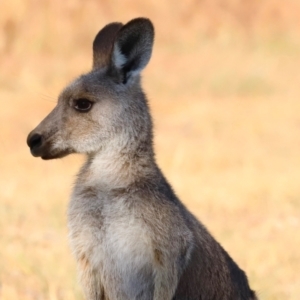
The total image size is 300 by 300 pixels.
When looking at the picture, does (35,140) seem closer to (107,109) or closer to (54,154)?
(54,154)

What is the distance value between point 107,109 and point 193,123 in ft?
32.6

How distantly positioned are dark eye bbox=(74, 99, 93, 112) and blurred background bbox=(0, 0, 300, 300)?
0.66 metres

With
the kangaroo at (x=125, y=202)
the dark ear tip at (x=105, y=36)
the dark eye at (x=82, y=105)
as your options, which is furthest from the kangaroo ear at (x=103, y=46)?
Result: the dark eye at (x=82, y=105)

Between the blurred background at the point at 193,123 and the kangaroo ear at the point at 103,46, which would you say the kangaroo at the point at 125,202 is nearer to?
the kangaroo ear at the point at 103,46

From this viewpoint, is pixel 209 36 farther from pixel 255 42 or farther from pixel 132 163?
pixel 132 163

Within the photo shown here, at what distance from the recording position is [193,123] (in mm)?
14711

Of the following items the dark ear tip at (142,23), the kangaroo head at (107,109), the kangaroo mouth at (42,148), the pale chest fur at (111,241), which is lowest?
the pale chest fur at (111,241)

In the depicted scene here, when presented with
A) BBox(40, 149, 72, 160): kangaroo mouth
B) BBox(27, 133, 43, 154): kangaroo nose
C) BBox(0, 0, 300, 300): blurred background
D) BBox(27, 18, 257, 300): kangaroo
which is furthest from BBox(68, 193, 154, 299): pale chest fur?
BBox(0, 0, 300, 300): blurred background

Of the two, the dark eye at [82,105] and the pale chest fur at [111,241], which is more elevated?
the dark eye at [82,105]

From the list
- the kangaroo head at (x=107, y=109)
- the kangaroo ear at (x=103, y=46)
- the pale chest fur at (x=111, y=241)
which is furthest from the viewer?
the kangaroo ear at (x=103, y=46)

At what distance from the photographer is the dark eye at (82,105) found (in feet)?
15.9

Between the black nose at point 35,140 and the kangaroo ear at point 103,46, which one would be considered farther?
the kangaroo ear at point 103,46

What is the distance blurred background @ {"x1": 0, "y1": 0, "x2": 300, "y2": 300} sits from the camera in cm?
726

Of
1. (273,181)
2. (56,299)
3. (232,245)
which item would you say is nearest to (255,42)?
(273,181)
